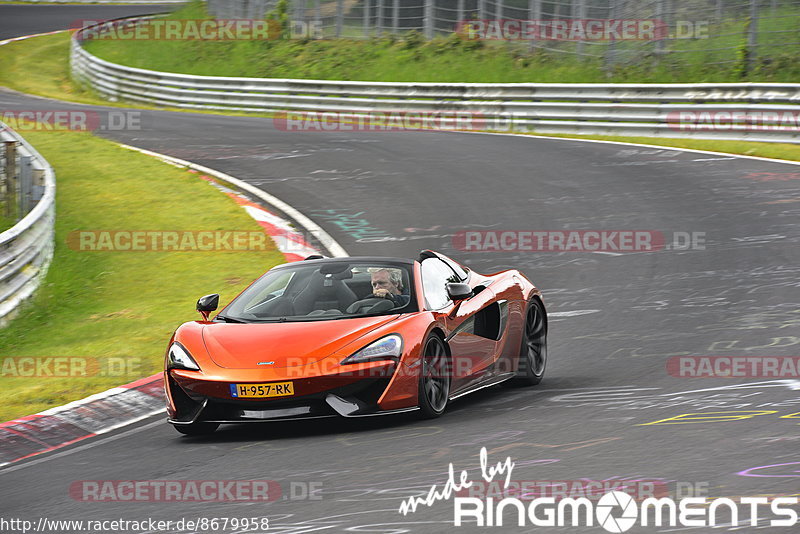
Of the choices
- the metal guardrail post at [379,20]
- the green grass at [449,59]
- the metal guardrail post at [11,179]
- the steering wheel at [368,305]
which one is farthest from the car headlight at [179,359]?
the metal guardrail post at [379,20]

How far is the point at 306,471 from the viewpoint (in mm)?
6438

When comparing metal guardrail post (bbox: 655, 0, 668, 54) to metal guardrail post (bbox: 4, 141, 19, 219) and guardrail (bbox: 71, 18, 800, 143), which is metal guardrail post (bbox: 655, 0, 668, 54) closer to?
guardrail (bbox: 71, 18, 800, 143)

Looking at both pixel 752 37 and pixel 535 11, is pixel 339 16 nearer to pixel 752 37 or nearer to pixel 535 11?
pixel 535 11

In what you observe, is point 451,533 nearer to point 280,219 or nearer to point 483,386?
point 483,386

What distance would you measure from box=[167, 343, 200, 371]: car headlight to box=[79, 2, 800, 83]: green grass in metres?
20.1

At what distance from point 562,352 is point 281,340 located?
3.25m

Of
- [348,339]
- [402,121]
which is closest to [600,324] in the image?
[348,339]

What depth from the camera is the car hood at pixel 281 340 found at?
7.50 metres

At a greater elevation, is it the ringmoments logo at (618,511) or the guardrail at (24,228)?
the ringmoments logo at (618,511)

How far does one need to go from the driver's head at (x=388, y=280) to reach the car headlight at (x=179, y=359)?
1.46 metres

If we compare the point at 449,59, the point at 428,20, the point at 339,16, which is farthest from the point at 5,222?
the point at 339,16

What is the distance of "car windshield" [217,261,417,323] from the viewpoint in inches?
326

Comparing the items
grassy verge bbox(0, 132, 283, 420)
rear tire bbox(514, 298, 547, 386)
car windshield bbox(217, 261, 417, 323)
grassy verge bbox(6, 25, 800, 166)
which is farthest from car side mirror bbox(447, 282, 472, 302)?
grassy verge bbox(6, 25, 800, 166)

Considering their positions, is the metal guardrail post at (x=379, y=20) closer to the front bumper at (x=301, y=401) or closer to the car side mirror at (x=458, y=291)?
the car side mirror at (x=458, y=291)
